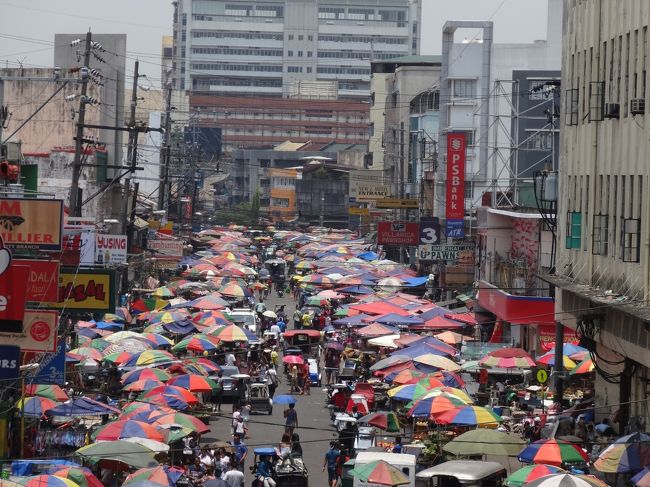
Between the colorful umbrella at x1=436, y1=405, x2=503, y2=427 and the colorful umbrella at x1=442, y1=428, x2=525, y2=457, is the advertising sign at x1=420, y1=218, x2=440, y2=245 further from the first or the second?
the colorful umbrella at x1=442, y1=428, x2=525, y2=457

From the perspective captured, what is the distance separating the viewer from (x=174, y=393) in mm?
29344

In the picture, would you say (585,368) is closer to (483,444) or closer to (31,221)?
(483,444)

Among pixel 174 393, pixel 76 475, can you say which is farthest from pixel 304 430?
pixel 76 475

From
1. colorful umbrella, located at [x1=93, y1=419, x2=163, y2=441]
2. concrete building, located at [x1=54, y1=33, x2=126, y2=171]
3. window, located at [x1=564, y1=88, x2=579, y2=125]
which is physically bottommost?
colorful umbrella, located at [x1=93, y1=419, x2=163, y2=441]

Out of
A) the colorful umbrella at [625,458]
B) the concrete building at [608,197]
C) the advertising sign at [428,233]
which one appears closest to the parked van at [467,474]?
the colorful umbrella at [625,458]

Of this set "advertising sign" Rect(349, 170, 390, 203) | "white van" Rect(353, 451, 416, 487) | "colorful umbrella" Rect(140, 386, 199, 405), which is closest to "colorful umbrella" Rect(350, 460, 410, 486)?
"white van" Rect(353, 451, 416, 487)

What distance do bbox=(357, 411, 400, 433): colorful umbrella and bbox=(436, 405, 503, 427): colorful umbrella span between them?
2.13m

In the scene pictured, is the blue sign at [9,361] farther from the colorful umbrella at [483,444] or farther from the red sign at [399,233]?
the red sign at [399,233]

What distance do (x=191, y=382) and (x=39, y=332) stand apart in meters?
8.88

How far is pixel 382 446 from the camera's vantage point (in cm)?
2786

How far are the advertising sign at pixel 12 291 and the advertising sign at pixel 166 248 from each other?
40.5 meters

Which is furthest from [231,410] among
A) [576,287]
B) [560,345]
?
[576,287]

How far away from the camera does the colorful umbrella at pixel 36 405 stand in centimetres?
2523

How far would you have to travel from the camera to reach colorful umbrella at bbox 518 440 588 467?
22.4m
